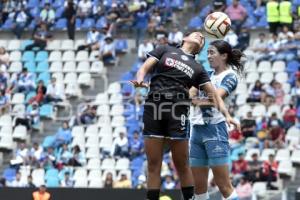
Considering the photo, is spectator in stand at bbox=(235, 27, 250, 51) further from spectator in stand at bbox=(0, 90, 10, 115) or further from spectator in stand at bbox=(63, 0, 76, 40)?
spectator in stand at bbox=(0, 90, 10, 115)

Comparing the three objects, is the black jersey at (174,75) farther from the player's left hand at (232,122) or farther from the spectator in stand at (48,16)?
the spectator in stand at (48,16)

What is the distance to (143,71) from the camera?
10.6 metres

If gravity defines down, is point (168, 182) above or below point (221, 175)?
above

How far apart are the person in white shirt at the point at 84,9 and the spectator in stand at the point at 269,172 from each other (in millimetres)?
10382

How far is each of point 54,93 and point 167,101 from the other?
15.9 m

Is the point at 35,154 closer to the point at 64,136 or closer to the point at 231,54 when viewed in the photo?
the point at 64,136

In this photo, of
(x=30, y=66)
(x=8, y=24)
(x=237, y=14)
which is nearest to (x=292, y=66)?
(x=237, y=14)

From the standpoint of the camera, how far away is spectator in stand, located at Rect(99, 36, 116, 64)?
27.4 m

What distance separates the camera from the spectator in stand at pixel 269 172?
2051cm

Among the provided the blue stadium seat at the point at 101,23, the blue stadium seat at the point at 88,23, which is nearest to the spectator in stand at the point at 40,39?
the blue stadium seat at the point at 88,23

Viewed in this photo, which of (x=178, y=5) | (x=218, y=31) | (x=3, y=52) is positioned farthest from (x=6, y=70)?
(x=218, y=31)

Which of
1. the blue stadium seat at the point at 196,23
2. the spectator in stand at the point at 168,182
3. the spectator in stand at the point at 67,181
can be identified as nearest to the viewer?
the spectator in stand at the point at 168,182

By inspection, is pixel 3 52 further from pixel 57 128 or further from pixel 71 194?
pixel 71 194

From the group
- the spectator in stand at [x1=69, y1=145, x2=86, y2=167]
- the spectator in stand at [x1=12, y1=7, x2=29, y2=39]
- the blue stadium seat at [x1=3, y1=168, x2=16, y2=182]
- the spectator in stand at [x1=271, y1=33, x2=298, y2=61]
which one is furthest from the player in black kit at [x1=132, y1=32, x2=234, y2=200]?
the spectator in stand at [x1=12, y1=7, x2=29, y2=39]
